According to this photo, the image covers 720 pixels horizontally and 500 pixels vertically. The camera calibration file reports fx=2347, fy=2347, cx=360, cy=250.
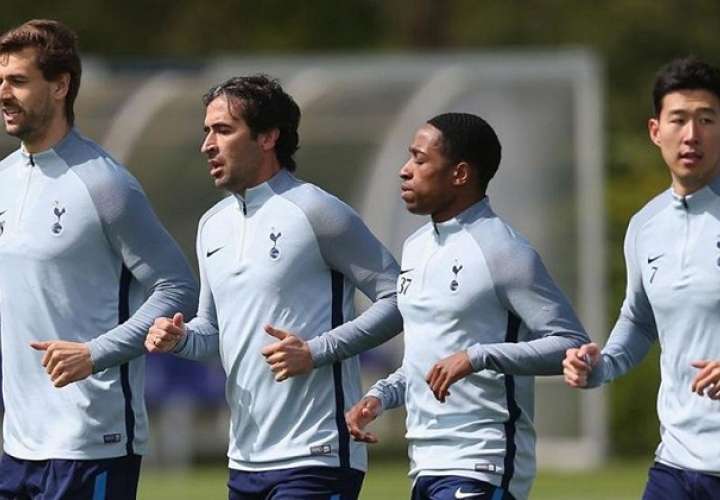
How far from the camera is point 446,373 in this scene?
8227 millimetres

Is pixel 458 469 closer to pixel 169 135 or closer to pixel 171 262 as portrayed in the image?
pixel 171 262

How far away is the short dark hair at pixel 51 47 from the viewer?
28.9ft

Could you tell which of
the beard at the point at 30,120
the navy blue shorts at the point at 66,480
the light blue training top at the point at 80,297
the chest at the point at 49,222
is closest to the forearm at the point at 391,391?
the light blue training top at the point at 80,297

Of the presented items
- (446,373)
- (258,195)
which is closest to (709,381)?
(446,373)

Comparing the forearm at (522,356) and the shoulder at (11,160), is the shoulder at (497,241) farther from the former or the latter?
the shoulder at (11,160)

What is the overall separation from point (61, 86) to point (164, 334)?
44.8 inches

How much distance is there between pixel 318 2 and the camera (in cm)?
3534

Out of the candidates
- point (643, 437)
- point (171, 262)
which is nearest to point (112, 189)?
point (171, 262)

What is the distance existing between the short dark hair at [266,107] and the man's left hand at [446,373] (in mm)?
1148

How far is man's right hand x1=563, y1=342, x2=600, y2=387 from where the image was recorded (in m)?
8.21

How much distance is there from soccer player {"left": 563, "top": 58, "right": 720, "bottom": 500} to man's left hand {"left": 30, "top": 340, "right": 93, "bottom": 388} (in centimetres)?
171

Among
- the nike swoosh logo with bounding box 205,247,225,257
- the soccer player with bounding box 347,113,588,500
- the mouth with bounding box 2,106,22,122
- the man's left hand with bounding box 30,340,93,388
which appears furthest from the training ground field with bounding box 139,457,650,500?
the man's left hand with bounding box 30,340,93,388

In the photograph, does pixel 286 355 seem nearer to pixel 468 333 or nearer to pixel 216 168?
pixel 468 333

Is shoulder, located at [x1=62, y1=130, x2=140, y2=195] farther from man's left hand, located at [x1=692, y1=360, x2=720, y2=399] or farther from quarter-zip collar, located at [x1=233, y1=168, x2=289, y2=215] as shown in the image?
man's left hand, located at [x1=692, y1=360, x2=720, y2=399]
